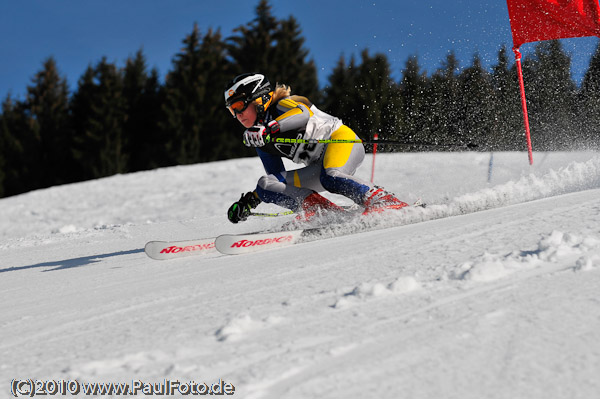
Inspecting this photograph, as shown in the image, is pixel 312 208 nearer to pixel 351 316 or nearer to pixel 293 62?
pixel 351 316

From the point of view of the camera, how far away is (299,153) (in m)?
4.58

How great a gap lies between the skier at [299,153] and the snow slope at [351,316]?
0.91 metres

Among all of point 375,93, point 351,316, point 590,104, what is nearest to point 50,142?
point 375,93

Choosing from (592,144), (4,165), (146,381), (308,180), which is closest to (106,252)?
(308,180)

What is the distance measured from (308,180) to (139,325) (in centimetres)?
290

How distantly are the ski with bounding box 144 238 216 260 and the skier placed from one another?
61 centimetres

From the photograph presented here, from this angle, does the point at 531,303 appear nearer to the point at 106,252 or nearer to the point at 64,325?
the point at 64,325

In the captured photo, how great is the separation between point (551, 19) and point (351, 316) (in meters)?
6.31

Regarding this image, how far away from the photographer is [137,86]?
30.5 meters

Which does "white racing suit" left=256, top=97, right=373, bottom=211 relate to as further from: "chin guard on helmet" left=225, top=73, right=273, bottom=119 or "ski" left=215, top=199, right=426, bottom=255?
"ski" left=215, top=199, right=426, bottom=255

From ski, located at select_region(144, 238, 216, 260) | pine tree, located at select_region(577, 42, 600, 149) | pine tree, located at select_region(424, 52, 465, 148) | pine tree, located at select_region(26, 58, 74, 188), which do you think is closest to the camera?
ski, located at select_region(144, 238, 216, 260)

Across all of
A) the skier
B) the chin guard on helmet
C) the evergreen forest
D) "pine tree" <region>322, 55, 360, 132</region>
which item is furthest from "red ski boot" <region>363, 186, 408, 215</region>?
"pine tree" <region>322, 55, 360, 132</region>

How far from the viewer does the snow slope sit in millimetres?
1274

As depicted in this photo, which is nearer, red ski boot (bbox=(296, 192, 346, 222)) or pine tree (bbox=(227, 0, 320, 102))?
red ski boot (bbox=(296, 192, 346, 222))
